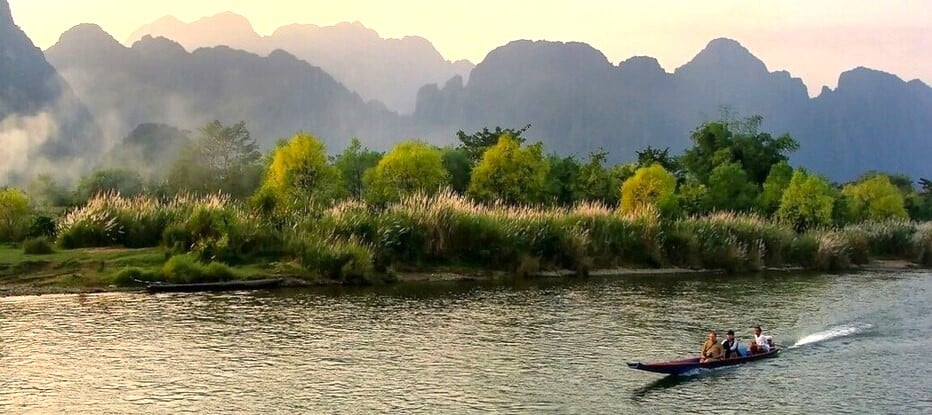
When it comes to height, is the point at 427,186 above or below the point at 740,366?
above

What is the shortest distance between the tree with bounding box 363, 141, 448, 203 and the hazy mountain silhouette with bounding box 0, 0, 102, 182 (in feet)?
272

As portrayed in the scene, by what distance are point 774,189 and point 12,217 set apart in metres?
54.0

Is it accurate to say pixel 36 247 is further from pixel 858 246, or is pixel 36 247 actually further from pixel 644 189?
pixel 858 246

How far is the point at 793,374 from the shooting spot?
67.6 ft

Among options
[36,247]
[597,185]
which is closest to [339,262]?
[36,247]

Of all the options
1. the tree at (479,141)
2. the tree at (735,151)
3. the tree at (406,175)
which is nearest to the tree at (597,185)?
the tree at (479,141)

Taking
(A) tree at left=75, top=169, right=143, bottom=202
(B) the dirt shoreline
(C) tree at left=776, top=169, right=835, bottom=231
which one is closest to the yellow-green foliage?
(B) the dirt shoreline

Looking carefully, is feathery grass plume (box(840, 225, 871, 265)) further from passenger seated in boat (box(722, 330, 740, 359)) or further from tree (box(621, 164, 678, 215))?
passenger seated in boat (box(722, 330, 740, 359))

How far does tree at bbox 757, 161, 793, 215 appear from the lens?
6900cm

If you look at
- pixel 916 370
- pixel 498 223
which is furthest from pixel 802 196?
pixel 916 370

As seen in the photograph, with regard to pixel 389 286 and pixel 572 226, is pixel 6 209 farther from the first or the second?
pixel 572 226

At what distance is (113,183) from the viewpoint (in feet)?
238

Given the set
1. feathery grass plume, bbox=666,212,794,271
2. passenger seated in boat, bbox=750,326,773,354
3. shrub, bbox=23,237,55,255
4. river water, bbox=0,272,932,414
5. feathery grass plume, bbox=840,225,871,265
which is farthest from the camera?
feathery grass plume, bbox=840,225,871,265

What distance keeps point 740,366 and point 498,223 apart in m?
19.4
